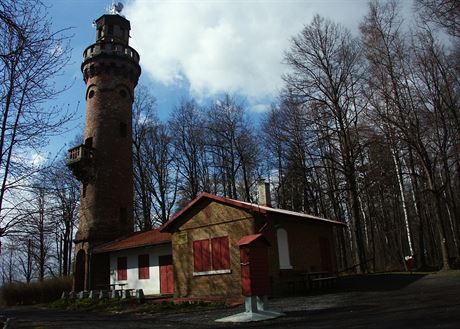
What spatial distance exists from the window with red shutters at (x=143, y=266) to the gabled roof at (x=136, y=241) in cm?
102

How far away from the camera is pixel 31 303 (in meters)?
29.0

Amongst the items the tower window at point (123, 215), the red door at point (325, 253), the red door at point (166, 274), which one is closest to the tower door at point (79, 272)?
the tower window at point (123, 215)

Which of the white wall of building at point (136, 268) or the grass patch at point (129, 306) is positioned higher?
the white wall of building at point (136, 268)

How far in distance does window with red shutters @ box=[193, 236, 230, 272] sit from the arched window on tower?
7.21ft

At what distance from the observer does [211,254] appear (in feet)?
60.0

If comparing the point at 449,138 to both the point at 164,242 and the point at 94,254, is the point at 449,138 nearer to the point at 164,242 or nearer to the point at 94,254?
the point at 164,242

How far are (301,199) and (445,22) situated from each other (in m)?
24.6

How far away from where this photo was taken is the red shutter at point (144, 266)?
2364 cm

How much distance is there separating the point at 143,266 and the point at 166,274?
7.13 ft

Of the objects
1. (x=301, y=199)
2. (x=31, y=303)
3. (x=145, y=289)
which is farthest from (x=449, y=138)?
(x=31, y=303)

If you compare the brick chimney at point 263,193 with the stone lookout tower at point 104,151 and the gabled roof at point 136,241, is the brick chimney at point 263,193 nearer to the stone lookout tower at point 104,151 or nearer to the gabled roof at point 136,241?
the gabled roof at point 136,241

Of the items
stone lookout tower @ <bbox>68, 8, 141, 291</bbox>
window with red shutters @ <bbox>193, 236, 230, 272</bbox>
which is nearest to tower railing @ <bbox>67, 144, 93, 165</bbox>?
stone lookout tower @ <bbox>68, 8, 141, 291</bbox>

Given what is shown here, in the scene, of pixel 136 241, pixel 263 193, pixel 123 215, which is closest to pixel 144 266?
pixel 136 241

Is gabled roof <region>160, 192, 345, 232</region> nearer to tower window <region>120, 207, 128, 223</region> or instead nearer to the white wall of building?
the white wall of building
